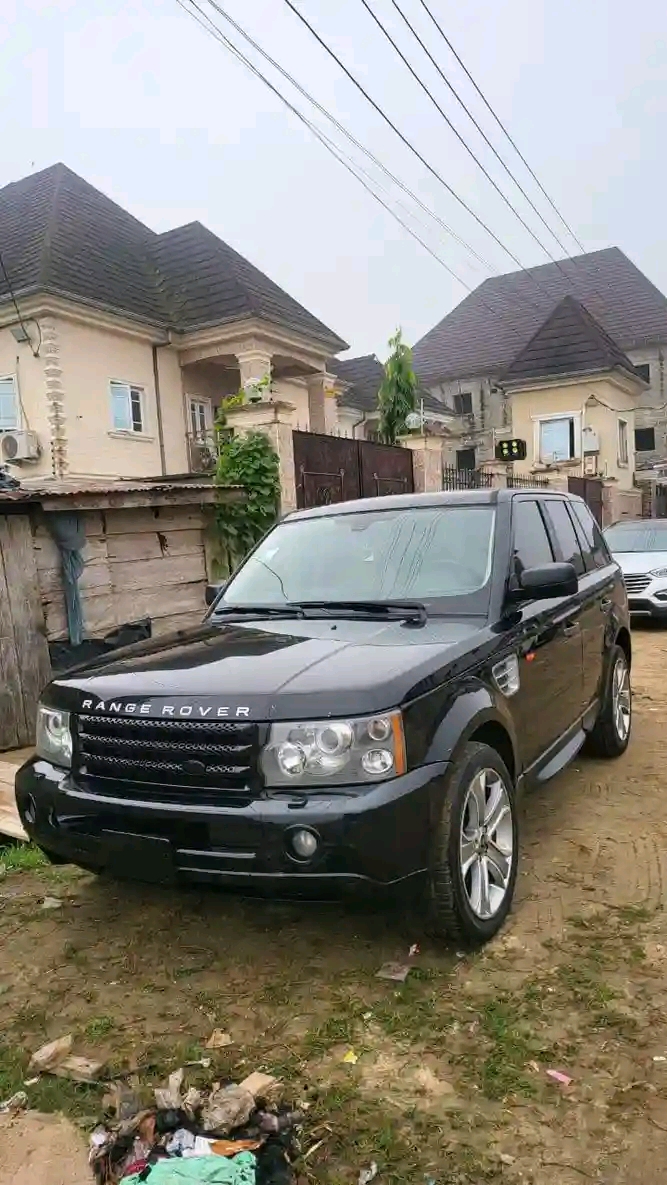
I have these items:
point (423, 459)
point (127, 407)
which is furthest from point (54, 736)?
point (127, 407)

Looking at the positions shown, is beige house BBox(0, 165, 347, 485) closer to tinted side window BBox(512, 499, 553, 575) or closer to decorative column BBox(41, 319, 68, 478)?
decorative column BBox(41, 319, 68, 478)

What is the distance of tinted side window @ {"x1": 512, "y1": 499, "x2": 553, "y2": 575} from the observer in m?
3.99

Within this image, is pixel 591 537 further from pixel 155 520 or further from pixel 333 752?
pixel 155 520

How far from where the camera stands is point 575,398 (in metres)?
25.3

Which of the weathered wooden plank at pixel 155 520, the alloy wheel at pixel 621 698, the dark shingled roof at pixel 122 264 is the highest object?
the dark shingled roof at pixel 122 264

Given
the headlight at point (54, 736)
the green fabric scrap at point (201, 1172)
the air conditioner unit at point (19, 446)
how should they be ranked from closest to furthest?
the green fabric scrap at point (201, 1172)
the headlight at point (54, 736)
the air conditioner unit at point (19, 446)

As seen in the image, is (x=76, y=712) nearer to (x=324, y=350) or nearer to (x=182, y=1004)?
(x=182, y=1004)

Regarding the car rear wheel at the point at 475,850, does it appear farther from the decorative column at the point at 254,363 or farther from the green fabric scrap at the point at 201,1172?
the decorative column at the point at 254,363

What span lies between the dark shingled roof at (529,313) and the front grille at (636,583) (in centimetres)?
2494

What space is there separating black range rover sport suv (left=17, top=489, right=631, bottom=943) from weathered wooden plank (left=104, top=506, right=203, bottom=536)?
10.0 feet

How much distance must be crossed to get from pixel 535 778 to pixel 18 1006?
7.53 ft

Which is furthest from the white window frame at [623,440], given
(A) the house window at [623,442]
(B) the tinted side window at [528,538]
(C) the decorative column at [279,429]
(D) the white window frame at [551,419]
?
(B) the tinted side window at [528,538]

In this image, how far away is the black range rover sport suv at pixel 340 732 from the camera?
2.59m

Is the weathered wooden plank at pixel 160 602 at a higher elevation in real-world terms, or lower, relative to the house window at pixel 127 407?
lower
